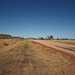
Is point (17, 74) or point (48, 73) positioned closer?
point (17, 74)

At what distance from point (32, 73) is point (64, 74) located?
59.3 inches

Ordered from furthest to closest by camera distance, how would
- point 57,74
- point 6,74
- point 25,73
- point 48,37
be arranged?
point 48,37 < point 57,74 < point 25,73 < point 6,74

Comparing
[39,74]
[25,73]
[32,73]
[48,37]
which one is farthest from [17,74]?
[48,37]

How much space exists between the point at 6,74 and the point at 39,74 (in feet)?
4.50

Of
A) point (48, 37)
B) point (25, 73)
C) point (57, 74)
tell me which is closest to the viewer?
point (25, 73)

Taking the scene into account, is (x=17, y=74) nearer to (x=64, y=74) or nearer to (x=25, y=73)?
(x=25, y=73)

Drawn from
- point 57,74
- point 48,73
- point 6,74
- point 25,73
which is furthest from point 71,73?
point 6,74

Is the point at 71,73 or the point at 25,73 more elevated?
the point at 25,73

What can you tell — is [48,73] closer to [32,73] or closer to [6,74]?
[32,73]

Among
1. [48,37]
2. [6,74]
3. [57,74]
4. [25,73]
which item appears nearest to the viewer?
[6,74]

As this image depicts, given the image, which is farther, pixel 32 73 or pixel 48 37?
pixel 48 37

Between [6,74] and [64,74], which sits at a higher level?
[6,74]

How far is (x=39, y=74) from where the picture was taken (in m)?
2.46

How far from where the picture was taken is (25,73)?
2.40m
